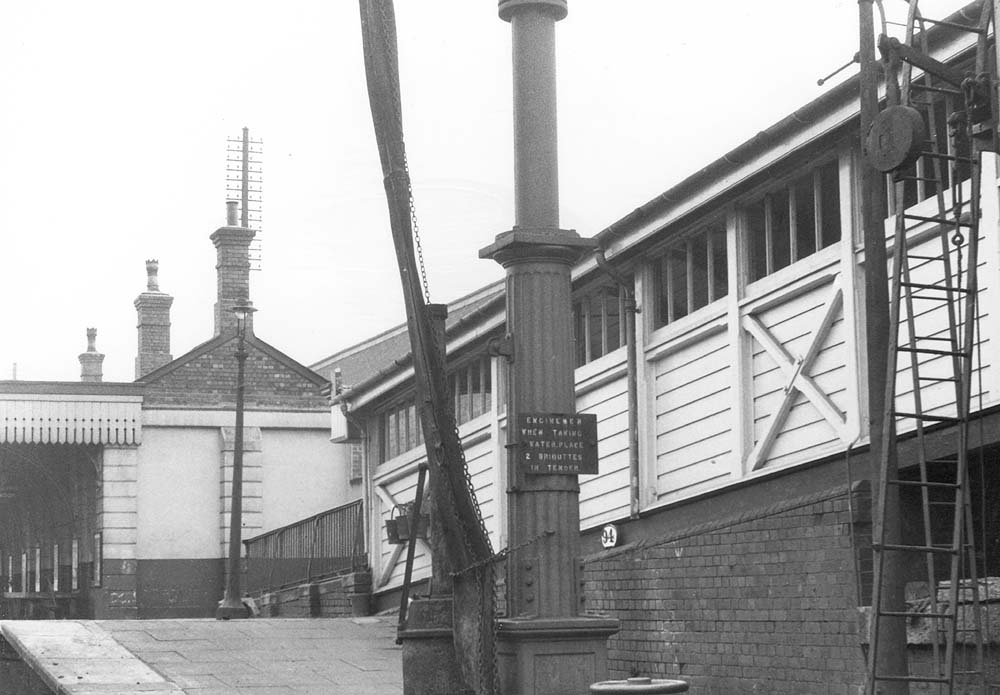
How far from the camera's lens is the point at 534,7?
319 inches

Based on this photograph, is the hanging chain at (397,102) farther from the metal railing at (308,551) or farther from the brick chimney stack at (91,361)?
the brick chimney stack at (91,361)

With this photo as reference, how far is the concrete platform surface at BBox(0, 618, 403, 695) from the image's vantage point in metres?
12.3

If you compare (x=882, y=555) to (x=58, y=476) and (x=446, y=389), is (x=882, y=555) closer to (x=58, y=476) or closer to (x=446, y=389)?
(x=446, y=389)

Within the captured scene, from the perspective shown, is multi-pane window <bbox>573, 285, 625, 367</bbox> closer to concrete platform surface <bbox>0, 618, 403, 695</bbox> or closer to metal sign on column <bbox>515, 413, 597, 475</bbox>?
concrete platform surface <bbox>0, 618, 403, 695</bbox>

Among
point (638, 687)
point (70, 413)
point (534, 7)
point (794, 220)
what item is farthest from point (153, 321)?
point (638, 687)

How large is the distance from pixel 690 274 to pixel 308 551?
47.4 ft

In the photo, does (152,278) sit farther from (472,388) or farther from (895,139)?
(895,139)

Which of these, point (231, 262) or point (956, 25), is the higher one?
point (231, 262)

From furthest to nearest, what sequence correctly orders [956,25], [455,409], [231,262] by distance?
[231,262], [455,409], [956,25]

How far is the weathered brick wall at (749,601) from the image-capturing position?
1055 cm

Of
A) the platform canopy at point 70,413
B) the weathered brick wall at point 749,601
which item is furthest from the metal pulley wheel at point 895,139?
the platform canopy at point 70,413

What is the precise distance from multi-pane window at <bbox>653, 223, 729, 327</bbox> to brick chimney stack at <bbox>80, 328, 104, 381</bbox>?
4555 cm

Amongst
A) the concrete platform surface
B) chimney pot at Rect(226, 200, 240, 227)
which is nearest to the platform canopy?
chimney pot at Rect(226, 200, 240, 227)

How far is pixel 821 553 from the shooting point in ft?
35.2
